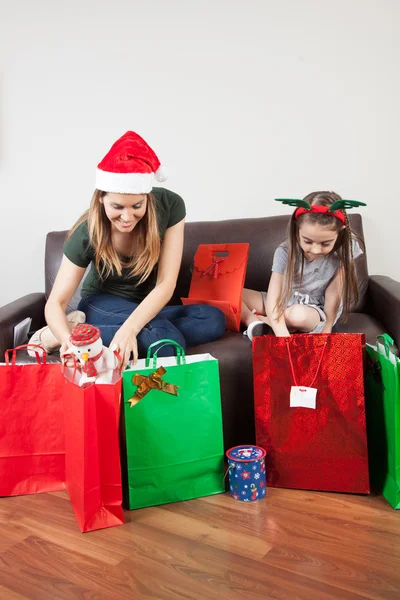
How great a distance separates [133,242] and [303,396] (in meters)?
0.74

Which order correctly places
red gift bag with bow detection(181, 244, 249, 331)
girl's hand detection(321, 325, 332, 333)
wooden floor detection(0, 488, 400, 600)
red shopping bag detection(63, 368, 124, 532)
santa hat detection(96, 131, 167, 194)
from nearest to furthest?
wooden floor detection(0, 488, 400, 600), red shopping bag detection(63, 368, 124, 532), santa hat detection(96, 131, 167, 194), girl's hand detection(321, 325, 332, 333), red gift bag with bow detection(181, 244, 249, 331)

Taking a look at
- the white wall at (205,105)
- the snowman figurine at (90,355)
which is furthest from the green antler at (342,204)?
the snowman figurine at (90,355)

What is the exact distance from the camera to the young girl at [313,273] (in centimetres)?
193

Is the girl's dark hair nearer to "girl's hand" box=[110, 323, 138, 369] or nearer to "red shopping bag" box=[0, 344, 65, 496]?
"girl's hand" box=[110, 323, 138, 369]

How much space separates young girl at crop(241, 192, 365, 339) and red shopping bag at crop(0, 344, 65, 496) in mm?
678

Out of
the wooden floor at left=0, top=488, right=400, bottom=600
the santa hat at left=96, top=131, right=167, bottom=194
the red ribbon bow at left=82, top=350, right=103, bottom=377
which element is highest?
the santa hat at left=96, top=131, right=167, bottom=194

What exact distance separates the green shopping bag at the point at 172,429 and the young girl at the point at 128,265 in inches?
5.3

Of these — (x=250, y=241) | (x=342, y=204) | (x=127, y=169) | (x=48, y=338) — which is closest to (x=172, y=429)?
(x=48, y=338)

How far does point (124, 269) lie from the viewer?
6.59 ft

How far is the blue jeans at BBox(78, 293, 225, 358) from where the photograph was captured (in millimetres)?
1864

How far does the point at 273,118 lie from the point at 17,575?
196cm

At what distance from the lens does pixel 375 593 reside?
1224 mm

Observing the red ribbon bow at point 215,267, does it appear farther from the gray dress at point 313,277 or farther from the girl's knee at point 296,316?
the girl's knee at point 296,316

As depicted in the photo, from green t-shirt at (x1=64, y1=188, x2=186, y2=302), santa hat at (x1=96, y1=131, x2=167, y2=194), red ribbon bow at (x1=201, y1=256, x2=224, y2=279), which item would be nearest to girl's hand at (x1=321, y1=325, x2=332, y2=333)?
red ribbon bow at (x1=201, y1=256, x2=224, y2=279)
